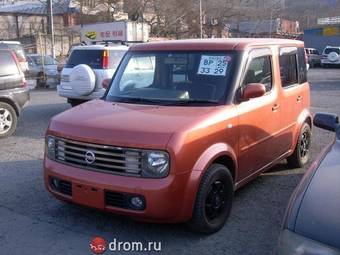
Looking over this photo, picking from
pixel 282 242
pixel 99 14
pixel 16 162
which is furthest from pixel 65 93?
pixel 99 14

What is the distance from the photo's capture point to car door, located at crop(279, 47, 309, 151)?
5.85 m

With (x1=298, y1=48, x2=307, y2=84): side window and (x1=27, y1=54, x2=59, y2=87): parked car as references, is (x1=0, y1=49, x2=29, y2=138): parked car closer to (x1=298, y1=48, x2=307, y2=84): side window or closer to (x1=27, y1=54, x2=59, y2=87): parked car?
(x1=298, y1=48, x2=307, y2=84): side window

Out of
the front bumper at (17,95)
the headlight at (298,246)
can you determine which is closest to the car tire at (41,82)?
the front bumper at (17,95)

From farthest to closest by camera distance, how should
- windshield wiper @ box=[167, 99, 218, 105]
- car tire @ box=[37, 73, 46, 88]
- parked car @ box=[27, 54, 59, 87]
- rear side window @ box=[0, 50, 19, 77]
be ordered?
car tire @ box=[37, 73, 46, 88]
parked car @ box=[27, 54, 59, 87]
rear side window @ box=[0, 50, 19, 77]
windshield wiper @ box=[167, 99, 218, 105]

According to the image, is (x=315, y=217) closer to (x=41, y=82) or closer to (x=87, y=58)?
(x=87, y=58)

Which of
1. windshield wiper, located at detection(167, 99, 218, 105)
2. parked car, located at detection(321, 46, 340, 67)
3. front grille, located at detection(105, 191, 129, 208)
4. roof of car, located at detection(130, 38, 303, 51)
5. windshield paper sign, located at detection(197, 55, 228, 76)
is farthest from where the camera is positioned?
parked car, located at detection(321, 46, 340, 67)

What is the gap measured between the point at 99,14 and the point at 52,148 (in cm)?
5034

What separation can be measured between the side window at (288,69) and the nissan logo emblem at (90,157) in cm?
280

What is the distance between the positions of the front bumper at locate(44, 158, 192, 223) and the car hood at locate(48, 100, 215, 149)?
30 centimetres

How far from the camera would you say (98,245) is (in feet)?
13.6

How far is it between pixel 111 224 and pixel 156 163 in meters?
1.10

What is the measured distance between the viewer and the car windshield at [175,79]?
15.6 feet

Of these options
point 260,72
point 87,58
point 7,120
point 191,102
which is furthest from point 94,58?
point 191,102

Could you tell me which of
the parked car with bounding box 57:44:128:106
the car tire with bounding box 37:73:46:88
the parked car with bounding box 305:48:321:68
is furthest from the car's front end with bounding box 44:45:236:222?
the parked car with bounding box 305:48:321:68
